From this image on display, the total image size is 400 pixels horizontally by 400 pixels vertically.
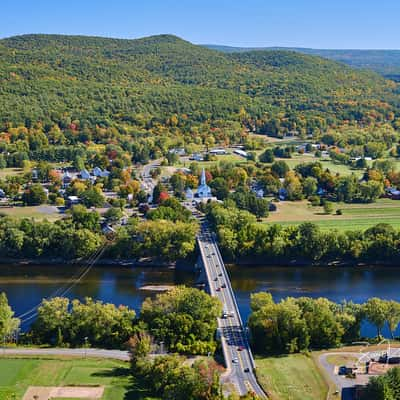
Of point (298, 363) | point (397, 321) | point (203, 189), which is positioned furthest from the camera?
point (203, 189)

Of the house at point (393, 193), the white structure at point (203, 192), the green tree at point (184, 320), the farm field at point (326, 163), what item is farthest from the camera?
the farm field at point (326, 163)

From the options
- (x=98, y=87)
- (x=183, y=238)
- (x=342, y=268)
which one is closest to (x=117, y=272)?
(x=183, y=238)

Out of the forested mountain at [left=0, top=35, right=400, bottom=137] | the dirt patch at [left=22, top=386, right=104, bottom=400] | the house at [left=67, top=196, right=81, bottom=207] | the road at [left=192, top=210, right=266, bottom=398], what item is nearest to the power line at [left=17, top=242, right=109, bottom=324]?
the road at [left=192, top=210, right=266, bottom=398]

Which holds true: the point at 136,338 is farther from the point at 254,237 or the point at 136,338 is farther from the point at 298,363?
the point at 254,237

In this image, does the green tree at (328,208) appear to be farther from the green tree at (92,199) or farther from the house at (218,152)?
the house at (218,152)

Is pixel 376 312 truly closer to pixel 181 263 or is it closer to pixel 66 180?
pixel 181 263

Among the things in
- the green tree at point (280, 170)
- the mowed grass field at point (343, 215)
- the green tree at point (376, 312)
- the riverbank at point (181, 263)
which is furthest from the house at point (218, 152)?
the green tree at point (376, 312)
